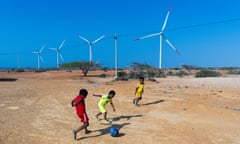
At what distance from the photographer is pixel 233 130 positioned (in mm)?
8492

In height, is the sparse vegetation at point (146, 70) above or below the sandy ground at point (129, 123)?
above

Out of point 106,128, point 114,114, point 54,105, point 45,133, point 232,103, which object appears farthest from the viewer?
point 232,103

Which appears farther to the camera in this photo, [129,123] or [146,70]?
[146,70]

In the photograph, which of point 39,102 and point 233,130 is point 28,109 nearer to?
point 39,102

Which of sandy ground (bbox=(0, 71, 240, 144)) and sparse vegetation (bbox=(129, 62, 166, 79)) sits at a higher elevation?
sparse vegetation (bbox=(129, 62, 166, 79))

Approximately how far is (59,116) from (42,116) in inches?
24.9

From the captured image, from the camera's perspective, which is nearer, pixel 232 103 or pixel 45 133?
pixel 45 133

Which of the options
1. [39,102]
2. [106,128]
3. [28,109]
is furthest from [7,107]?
[106,128]

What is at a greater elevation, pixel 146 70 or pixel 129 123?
pixel 146 70

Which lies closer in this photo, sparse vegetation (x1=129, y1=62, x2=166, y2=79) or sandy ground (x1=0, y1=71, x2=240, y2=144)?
sandy ground (x1=0, y1=71, x2=240, y2=144)

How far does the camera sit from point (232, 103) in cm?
1406

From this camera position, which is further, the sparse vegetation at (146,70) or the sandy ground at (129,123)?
the sparse vegetation at (146,70)

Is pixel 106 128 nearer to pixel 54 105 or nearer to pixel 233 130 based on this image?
pixel 233 130

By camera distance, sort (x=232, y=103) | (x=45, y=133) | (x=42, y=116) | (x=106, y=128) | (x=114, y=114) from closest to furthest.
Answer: (x=45, y=133), (x=106, y=128), (x=42, y=116), (x=114, y=114), (x=232, y=103)
